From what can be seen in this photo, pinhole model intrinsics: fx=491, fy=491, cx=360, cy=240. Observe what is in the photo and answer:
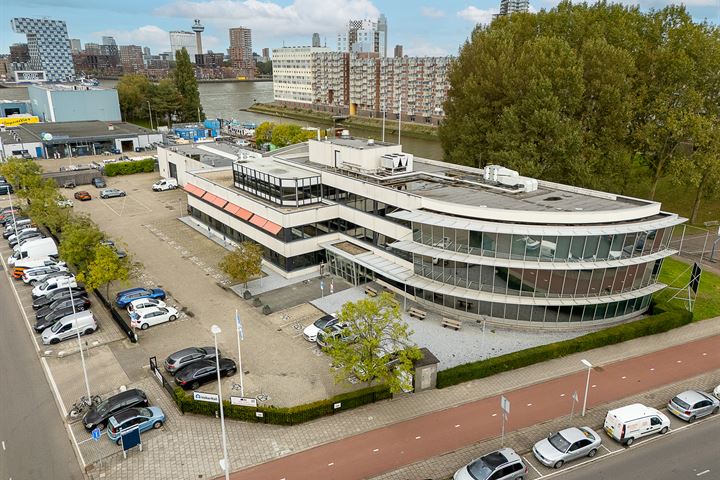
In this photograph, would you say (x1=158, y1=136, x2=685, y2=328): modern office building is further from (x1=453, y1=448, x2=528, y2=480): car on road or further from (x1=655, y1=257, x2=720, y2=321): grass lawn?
(x1=453, y1=448, x2=528, y2=480): car on road

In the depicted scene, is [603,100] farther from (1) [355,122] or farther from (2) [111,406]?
(1) [355,122]

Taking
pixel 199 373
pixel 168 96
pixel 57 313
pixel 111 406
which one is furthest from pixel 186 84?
pixel 111 406

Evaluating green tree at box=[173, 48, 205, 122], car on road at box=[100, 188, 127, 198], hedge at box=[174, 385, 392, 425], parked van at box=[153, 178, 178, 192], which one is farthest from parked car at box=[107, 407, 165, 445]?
green tree at box=[173, 48, 205, 122]

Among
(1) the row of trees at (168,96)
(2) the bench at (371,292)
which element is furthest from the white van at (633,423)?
(1) the row of trees at (168,96)

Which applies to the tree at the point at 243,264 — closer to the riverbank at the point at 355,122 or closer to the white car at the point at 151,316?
the white car at the point at 151,316

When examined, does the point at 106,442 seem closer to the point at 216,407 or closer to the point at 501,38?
the point at 216,407

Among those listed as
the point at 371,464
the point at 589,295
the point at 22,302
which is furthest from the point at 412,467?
the point at 22,302

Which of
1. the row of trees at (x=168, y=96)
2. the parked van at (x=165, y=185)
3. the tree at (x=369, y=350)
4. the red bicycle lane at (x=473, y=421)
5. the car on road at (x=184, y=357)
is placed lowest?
the red bicycle lane at (x=473, y=421)
